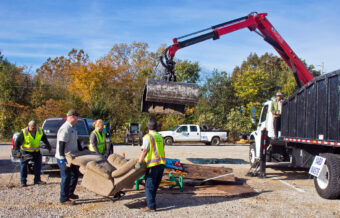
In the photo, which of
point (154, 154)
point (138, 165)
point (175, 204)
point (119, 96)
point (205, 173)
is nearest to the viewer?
point (138, 165)

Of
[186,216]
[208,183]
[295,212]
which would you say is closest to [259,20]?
[208,183]

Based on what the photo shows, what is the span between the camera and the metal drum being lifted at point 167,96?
9.92 m

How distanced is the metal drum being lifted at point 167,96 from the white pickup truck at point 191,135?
14.9 m

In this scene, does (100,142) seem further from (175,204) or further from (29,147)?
(175,204)

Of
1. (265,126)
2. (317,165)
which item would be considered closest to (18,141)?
(317,165)

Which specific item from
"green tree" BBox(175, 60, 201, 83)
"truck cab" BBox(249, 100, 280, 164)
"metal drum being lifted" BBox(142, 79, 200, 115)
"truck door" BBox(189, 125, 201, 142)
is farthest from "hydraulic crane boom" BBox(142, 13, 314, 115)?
"green tree" BBox(175, 60, 201, 83)

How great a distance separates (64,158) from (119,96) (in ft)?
95.9

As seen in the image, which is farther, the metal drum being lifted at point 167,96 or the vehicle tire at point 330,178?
the metal drum being lifted at point 167,96

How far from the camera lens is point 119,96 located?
35.2 meters

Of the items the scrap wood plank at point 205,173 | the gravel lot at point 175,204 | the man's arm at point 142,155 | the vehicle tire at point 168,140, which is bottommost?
the gravel lot at point 175,204

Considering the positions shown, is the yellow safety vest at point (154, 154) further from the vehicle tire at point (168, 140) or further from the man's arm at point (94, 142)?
the vehicle tire at point (168, 140)

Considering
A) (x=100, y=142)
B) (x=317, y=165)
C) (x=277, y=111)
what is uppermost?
(x=277, y=111)

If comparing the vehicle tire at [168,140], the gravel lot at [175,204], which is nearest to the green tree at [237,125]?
the vehicle tire at [168,140]

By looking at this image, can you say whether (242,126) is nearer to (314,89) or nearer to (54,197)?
(314,89)
